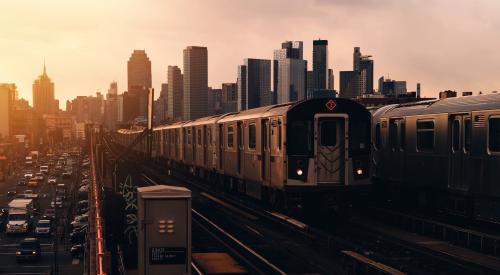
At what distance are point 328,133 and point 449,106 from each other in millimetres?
3706

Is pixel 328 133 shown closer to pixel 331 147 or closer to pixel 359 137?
pixel 331 147

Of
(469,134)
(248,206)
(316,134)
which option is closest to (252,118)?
(248,206)

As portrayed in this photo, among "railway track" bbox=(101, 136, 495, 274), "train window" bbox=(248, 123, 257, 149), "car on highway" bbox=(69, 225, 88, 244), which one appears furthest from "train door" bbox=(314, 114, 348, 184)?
"car on highway" bbox=(69, 225, 88, 244)

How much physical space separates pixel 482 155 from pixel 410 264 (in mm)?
4284

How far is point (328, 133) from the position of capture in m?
18.8

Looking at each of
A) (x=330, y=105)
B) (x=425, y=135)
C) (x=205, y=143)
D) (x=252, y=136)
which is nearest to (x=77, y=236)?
(x=205, y=143)

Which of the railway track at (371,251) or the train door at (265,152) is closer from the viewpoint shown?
the railway track at (371,251)

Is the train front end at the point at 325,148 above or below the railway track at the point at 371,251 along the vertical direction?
above

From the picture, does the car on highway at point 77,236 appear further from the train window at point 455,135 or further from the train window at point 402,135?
the train window at point 455,135

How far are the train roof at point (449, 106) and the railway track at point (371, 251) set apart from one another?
13.6 ft

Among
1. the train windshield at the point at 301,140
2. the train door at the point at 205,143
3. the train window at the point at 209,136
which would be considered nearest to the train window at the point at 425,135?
the train windshield at the point at 301,140

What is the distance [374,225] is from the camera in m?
19.2

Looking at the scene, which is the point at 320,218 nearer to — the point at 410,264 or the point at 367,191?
the point at 367,191

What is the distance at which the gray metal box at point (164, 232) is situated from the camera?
10.8 meters
